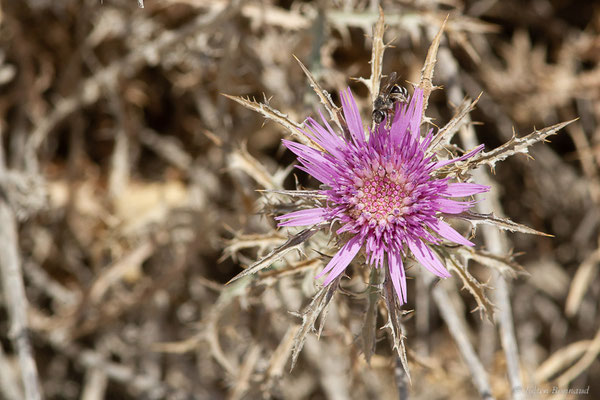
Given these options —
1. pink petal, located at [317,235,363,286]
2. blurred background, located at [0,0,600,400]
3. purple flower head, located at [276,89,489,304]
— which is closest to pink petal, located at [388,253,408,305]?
purple flower head, located at [276,89,489,304]

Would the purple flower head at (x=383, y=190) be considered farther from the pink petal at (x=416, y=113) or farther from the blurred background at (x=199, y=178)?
the blurred background at (x=199, y=178)

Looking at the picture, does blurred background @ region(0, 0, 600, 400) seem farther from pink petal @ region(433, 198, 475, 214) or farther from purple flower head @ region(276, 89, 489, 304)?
pink petal @ region(433, 198, 475, 214)

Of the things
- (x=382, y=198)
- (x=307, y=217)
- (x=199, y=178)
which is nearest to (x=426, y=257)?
(x=382, y=198)

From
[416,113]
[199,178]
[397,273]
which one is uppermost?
[416,113]

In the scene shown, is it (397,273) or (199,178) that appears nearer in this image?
(397,273)

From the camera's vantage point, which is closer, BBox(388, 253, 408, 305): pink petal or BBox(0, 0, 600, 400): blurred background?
BBox(388, 253, 408, 305): pink petal

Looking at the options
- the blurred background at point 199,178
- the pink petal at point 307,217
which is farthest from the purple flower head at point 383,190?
the blurred background at point 199,178

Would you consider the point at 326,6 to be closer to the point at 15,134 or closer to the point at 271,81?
the point at 271,81

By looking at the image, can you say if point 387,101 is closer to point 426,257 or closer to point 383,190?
point 383,190
